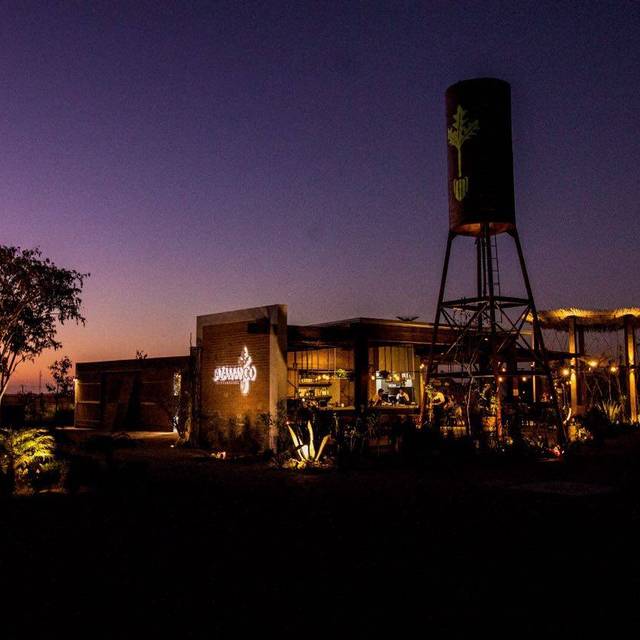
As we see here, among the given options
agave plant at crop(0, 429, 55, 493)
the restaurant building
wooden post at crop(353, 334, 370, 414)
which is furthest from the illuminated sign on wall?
agave plant at crop(0, 429, 55, 493)

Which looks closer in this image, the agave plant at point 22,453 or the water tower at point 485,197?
the agave plant at point 22,453

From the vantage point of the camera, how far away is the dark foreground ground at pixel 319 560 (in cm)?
565

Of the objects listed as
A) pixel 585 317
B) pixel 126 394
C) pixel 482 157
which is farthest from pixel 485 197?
pixel 126 394

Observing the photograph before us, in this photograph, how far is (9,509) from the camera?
10.5m

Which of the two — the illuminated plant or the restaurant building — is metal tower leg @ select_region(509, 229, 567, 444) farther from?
the restaurant building

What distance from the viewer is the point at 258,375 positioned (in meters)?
19.6

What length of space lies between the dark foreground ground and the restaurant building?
6644mm

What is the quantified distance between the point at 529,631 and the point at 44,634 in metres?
3.44

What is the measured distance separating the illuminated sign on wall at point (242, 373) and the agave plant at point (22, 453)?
7175mm

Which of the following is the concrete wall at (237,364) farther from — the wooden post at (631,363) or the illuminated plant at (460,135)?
the wooden post at (631,363)

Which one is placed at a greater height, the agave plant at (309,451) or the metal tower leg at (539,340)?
the metal tower leg at (539,340)

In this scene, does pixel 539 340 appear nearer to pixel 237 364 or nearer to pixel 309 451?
pixel 309 451

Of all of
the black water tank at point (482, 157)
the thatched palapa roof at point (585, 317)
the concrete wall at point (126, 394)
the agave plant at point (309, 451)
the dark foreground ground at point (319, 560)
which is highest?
the black water tank at point (482, 157)

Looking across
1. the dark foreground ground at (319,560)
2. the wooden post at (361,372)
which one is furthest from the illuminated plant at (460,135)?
the dark foreground ground at (319,560)
